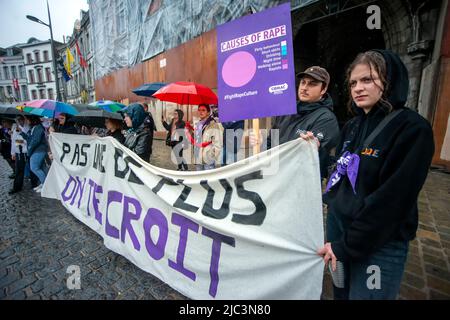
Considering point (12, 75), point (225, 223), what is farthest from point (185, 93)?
point (12, 75)

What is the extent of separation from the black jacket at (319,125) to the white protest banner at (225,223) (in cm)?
63

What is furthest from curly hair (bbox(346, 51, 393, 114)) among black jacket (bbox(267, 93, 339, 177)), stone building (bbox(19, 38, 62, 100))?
stone building (bbox(19, 38, 62, 100))

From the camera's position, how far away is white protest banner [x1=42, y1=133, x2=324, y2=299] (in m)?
1.57

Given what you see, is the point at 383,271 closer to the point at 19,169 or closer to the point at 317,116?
the point at 317,116

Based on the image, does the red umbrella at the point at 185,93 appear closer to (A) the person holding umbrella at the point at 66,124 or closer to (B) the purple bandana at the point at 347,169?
(A) the person holding umbrella at the point at 66,124

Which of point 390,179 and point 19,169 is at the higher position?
point 390,179

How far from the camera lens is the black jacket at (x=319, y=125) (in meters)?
2.12

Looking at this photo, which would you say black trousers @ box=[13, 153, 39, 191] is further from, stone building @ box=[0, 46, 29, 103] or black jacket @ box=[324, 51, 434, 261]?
stone building @ box=[0, 46, 29, 103]

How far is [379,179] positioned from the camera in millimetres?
1217

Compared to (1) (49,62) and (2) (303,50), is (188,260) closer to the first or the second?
(2) (303,50)

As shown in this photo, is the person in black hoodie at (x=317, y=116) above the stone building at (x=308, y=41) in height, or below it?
below

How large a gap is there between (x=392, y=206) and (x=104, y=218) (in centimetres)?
299

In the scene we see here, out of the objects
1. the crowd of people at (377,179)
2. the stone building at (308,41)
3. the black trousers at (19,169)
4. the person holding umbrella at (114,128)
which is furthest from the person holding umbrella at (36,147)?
the stone building at (308,41)

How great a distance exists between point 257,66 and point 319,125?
30.7 inches
